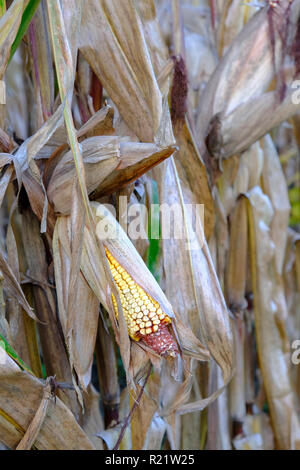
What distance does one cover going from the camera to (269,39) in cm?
82

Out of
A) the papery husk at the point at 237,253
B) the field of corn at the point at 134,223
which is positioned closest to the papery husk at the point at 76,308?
the field of corn at the point at 134,223

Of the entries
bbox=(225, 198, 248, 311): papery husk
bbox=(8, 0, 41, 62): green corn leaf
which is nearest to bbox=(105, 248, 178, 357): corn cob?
bbox=(8, 0, 41, 62): green corn leaf

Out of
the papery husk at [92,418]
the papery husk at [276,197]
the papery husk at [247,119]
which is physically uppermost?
the papery husk at [247,119]

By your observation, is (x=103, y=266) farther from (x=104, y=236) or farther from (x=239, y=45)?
(x=239, y=45)

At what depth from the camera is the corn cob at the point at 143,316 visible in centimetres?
58

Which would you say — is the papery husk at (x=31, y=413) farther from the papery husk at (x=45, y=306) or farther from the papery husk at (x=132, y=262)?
the papery husk at (x=132, y=262)

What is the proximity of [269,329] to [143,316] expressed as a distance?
514 mm

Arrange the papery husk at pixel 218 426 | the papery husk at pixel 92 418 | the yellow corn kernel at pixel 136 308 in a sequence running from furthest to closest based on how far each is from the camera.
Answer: the papery husk at pixel 218 426, the papery husk at pixel 92 418, the yellow corn kernel at pixel 136 308

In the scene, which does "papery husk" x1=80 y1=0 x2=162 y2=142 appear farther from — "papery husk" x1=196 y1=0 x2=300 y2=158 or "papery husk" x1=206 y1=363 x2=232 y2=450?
"papery husk" x1=206 y1=363 x2=232 y2=450

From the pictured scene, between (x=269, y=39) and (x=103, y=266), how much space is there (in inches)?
19.8

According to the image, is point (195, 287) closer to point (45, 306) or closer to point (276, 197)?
point (45, 306)

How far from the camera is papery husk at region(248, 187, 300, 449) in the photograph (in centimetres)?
100

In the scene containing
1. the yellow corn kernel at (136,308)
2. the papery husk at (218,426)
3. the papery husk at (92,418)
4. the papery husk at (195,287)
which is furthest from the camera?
the papery husk at (218,426)

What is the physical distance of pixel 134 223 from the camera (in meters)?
0.71
